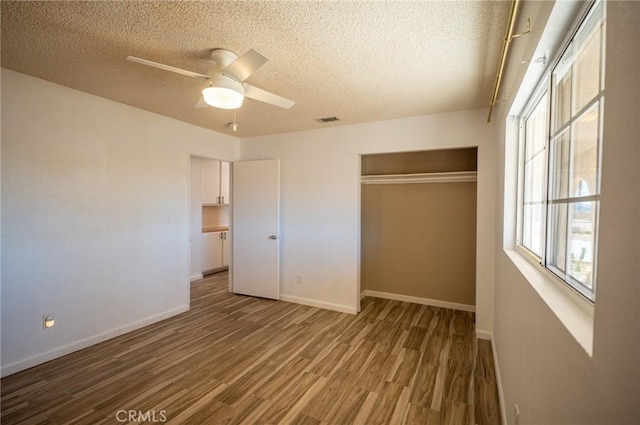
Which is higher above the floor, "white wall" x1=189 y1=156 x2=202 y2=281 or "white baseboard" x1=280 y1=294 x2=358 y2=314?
"white wall" x1=189 y1=156 x2=202 y2=281

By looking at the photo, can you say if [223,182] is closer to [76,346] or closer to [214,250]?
[214,250]

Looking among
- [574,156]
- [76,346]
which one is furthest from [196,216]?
[574,156]

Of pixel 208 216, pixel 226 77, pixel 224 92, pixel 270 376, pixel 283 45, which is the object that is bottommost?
pixel 270 376

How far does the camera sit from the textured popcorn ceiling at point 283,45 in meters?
1.63

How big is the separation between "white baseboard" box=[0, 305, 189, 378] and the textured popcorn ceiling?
2.49m

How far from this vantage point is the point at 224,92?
195 cm

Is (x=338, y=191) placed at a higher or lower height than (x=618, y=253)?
higher

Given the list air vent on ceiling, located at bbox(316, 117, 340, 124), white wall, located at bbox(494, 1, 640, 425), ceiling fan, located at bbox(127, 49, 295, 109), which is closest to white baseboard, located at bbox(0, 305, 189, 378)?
ceiling fan, located at bbox(127, 49, 295, 109)

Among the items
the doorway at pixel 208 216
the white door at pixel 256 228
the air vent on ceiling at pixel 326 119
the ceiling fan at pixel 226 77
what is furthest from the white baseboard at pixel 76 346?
the air vent on ceiling at pixel 326 119

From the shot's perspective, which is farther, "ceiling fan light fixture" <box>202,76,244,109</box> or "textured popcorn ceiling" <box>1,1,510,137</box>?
"ceiling fan light fixture" <box>202,76,244,109</box>

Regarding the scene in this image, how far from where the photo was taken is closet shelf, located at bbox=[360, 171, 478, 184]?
3820 millimetres

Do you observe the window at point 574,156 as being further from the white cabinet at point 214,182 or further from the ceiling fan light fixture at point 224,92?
the white cabinet at point 214,182

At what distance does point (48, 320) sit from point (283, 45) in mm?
3186

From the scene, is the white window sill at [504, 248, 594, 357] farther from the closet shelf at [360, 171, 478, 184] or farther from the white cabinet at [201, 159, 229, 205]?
the white cabinet at [201, 159, 229, 205]
